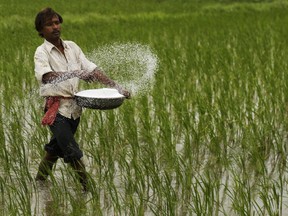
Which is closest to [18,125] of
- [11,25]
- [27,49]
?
[27,49]

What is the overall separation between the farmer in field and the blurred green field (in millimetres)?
159

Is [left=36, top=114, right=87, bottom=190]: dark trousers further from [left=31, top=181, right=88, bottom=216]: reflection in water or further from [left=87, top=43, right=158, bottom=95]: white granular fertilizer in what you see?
[left=87, top=43, right=158, bottom=95]: white granular fertilizer

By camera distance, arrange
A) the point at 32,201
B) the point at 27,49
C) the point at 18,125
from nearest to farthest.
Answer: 1. the point at 32,201
2. the point at 18,125
3. the point at 27,49

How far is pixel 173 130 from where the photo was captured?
4445mm

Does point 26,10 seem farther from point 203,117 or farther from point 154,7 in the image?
point 203,117

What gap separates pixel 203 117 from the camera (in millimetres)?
4223

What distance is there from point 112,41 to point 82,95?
4936mm

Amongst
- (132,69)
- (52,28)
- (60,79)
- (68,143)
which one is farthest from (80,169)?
(132,69)

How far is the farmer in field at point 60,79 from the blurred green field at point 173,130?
0.16 meters

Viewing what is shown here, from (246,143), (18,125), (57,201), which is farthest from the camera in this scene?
(18,125)

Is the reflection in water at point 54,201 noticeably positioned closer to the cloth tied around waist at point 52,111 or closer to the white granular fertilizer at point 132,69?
the cloth tied around waist at point 52,111

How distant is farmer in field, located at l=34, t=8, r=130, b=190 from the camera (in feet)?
10.3

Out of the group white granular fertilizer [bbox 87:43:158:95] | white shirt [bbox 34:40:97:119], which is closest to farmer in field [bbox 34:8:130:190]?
white shirt [bbox 34:40:97:119]

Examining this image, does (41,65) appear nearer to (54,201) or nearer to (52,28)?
(52,28)
